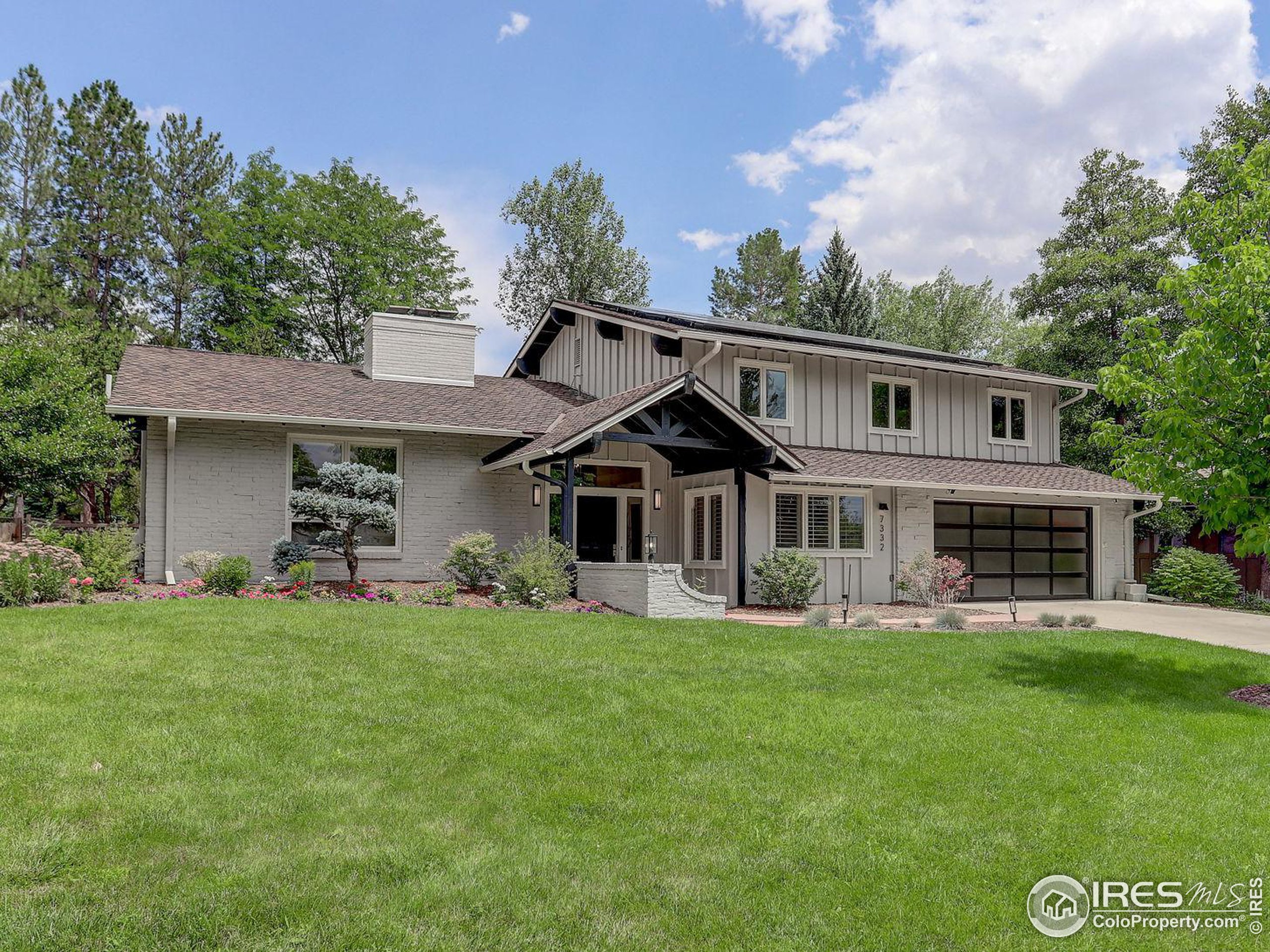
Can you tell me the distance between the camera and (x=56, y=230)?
27.8 m

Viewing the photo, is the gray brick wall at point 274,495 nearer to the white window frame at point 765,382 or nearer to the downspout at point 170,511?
the downspout at point 170,511

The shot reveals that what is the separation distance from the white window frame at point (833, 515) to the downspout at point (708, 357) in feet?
8.70

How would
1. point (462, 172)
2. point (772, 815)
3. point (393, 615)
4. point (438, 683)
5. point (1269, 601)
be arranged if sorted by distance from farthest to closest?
point (462, 172) < point (1269, 601) < point (393, 615) < point (438, 683) < point (772, 815)

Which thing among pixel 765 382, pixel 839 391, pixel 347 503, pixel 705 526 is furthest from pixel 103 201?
pixel 839 391

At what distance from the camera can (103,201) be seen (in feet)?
92.2

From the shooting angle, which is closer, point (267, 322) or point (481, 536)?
point (481, 536)

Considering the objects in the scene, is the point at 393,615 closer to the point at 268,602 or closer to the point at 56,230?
the point at 268,602

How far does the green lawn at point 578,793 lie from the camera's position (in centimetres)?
372

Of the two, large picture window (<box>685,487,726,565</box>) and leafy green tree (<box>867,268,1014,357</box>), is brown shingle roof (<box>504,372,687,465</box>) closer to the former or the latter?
large picture window (<box>685,487,726,565</box>)

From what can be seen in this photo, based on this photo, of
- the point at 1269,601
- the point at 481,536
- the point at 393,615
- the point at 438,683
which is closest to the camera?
the point at 438,683

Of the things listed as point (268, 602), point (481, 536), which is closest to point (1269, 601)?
point (481, 536)

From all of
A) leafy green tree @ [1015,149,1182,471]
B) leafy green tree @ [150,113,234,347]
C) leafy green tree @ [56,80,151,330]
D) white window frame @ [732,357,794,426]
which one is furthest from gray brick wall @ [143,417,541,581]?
leafy green tree @ [1015,149,1182,471]

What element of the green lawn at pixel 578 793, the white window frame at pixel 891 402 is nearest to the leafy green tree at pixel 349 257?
the white window frame at pixel 891 402

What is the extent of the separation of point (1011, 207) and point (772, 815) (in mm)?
33559
